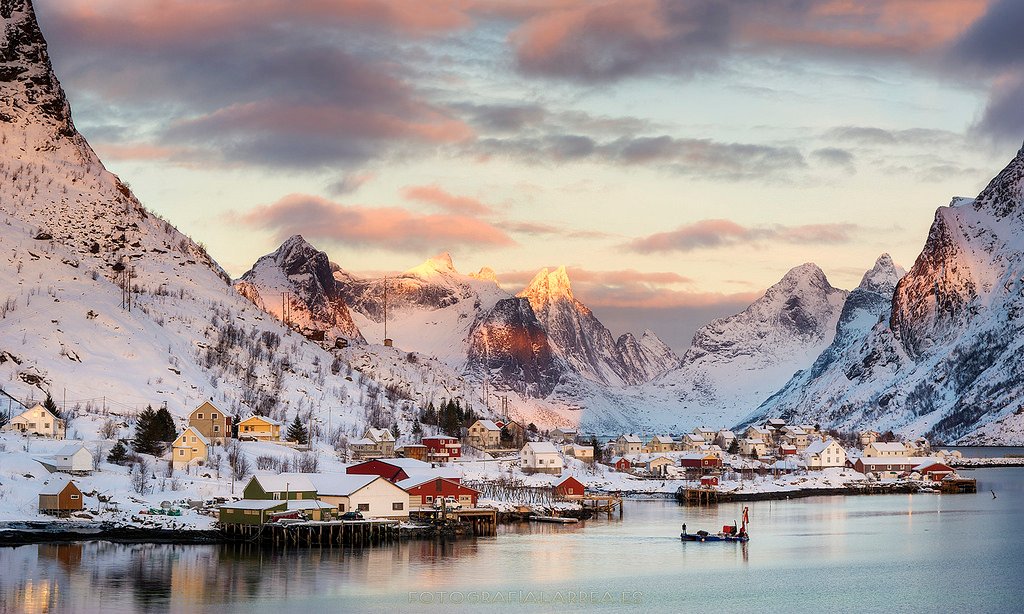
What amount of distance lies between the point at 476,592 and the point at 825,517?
208 ft

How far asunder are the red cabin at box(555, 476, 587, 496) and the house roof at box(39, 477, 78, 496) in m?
56.4

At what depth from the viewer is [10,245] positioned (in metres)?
164

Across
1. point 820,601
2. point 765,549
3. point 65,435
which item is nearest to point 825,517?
point 765,549

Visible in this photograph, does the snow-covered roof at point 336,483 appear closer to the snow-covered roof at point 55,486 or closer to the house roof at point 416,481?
the house roof at point 416,481

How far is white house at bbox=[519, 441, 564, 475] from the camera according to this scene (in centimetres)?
16088

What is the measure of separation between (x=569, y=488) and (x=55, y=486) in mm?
59143

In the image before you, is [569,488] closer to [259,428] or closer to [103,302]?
[259,428]

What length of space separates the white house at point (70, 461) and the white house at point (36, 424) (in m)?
12.6

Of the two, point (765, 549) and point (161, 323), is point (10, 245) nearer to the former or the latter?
point (161, 323)

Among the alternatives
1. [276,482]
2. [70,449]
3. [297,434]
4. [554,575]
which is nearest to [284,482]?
[276,482]

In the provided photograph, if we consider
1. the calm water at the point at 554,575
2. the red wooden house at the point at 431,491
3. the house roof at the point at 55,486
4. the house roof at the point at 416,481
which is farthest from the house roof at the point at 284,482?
the house roof at the point at 55,486

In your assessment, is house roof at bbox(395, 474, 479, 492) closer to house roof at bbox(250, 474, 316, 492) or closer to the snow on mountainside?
house roof at bbox(250, 474, 316, 492)

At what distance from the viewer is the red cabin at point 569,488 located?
142 m

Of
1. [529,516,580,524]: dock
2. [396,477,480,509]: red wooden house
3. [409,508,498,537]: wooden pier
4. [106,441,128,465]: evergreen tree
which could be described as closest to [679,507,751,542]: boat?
[409,508,498,537]: wooden pier
